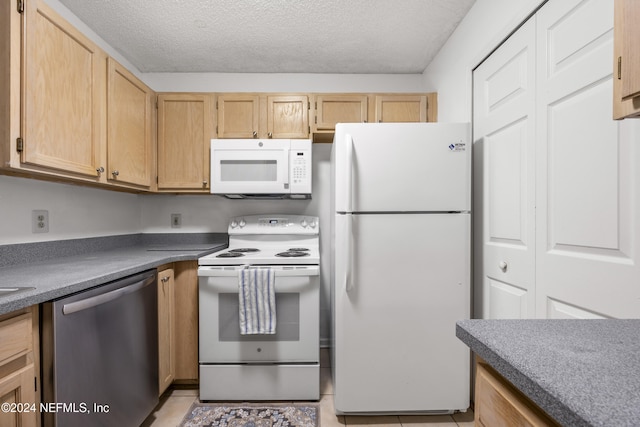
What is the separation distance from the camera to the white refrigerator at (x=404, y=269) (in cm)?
164

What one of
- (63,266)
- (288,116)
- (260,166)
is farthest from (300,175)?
(63,266)

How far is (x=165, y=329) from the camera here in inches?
71.1

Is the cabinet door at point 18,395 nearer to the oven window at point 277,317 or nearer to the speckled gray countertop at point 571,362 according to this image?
the oven window at point 277,317

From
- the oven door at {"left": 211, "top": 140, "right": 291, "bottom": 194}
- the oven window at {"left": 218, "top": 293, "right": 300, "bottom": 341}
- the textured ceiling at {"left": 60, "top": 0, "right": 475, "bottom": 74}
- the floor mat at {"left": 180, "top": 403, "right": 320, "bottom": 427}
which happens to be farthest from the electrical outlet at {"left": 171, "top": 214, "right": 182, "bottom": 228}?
the floor mat at {"left": 180, "top": 403, "right": 320, "bottom": 427}

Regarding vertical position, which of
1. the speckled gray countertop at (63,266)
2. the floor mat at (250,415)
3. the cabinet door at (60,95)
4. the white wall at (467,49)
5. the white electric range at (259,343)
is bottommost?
the floor mat at (250,415)

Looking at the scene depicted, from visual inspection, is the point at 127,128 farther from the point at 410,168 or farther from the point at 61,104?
the point at 410,168

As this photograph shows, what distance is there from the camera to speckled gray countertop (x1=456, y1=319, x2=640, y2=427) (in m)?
0.38

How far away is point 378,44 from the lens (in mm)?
2111

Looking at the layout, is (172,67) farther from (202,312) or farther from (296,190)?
(202,312)

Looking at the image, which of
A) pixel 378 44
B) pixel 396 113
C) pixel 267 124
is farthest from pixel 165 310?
pixel 378 44

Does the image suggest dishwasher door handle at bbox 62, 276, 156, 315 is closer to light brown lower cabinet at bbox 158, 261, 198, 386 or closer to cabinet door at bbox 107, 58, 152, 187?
light brown lower cabinet at bbox 158, 261, 198, 386

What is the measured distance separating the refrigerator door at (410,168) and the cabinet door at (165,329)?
115 centimetres

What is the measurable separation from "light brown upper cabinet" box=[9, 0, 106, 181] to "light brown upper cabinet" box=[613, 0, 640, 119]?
186 centimetres

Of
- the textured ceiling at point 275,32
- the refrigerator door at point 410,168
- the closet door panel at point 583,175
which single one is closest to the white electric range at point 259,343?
the refrigerator door at point 410,168
